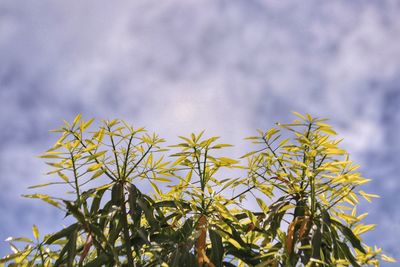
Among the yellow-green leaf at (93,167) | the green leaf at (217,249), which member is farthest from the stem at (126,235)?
the green leaf at (217,249)

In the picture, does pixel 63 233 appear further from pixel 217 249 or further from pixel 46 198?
pixel 217 249

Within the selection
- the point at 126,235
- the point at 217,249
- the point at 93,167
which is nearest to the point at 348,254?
the point at 217,249

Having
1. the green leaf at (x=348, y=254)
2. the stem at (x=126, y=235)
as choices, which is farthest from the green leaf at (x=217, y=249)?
the green leaf at (x=348, y=254)

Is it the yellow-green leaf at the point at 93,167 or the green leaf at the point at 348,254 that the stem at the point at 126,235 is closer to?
the yellow-green leaf at the point at 93,167

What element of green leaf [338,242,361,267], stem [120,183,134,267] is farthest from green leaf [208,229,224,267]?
green leaf [338,242,361,267]

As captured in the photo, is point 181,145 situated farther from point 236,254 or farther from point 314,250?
point 314,250

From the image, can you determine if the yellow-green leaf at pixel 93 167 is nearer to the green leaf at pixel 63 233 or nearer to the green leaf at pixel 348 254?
the green leaf at pixel 63 233

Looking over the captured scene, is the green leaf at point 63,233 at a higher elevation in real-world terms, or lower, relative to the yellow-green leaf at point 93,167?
lower

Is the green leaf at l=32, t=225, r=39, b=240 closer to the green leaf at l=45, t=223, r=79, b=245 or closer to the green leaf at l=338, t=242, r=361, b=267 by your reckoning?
the green leaf at l=45, t=223, r=79, b=245

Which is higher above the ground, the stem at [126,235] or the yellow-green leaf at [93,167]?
the yellow-green leaf at [93,167]

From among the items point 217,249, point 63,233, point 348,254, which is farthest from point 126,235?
point 348,254

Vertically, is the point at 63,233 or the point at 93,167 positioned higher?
the point at 93,167

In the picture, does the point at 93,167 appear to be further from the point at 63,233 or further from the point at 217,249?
the point at 217,249

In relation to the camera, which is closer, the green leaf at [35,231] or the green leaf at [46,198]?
the green leaf at [46,198]
